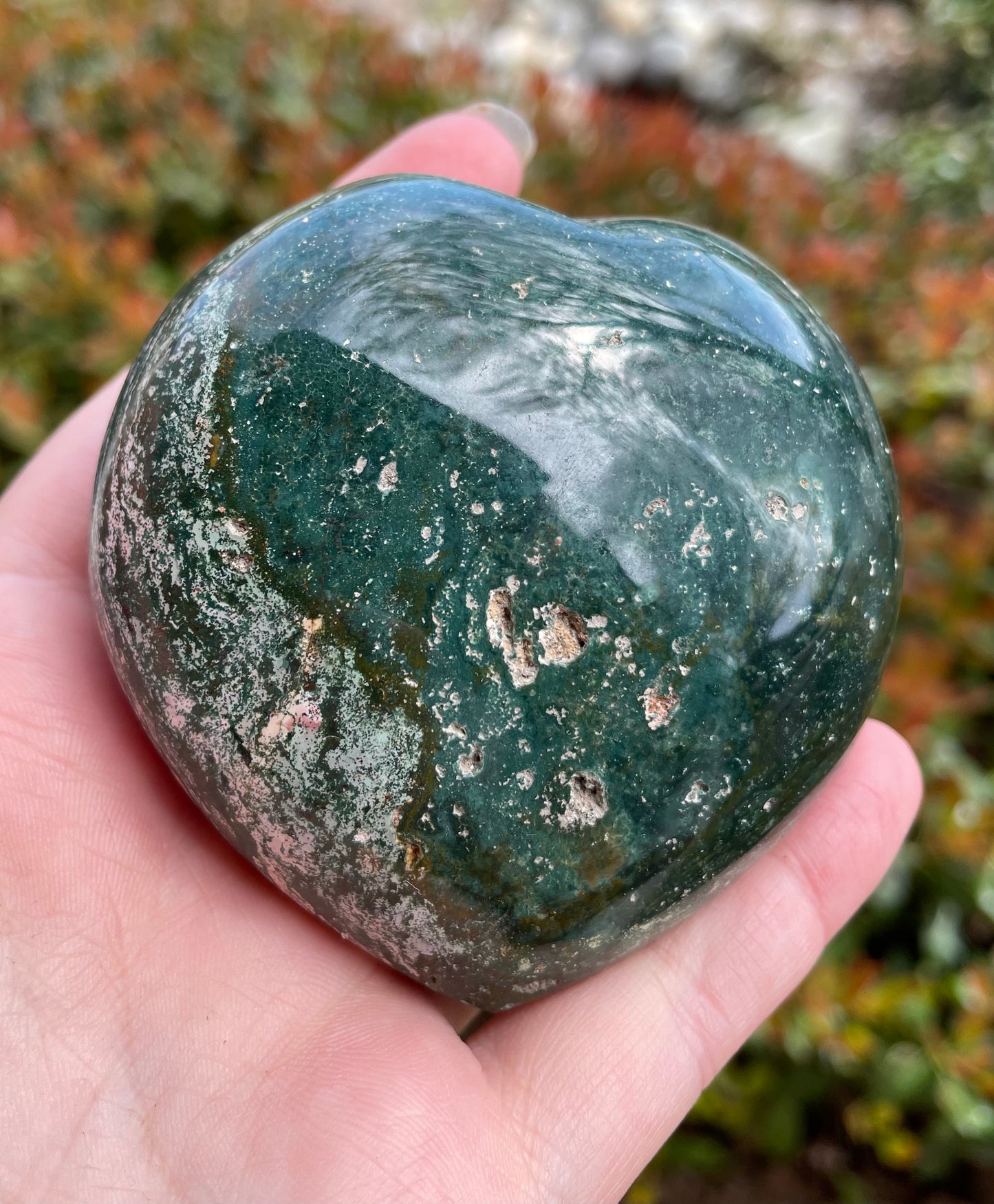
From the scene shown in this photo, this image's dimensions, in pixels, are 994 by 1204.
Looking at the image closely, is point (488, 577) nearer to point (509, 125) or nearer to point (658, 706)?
point (658, 706)

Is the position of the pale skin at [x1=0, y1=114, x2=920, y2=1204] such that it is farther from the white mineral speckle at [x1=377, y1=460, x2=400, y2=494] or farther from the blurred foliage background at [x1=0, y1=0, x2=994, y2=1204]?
the white mineral speckle at [x1=377, y1=460, x2=400, y2=494]

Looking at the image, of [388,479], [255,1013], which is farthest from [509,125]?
[255,1013]

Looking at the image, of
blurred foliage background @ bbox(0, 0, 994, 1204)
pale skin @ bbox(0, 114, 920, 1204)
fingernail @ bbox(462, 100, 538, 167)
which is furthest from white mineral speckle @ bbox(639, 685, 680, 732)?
fingernail @ bbox(462, 100, 538, 167)

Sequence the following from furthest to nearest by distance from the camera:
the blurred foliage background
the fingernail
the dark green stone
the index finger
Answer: the fingernail, the blurred foliage background, the index finger, the dark green stone

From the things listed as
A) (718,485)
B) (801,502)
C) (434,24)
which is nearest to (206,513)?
(718,485)

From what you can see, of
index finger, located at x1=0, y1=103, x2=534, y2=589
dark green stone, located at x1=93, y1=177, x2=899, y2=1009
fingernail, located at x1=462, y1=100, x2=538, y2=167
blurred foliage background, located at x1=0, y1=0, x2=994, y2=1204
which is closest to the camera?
dark green stone, located at x1=93, y1=177, x2=899, y2=1009

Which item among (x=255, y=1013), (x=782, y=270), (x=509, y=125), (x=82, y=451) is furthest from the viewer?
(x=782, y=270)

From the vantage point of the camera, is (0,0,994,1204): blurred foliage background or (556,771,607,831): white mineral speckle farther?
(0,0,994,1204): blurred foliage background

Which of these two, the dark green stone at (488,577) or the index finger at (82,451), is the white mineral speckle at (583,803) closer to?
the dark green stone at (488,577)
